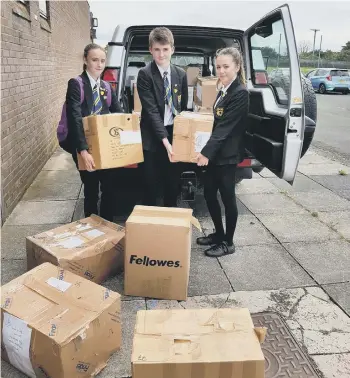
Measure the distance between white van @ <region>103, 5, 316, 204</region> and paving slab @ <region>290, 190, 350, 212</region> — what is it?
1059 mm

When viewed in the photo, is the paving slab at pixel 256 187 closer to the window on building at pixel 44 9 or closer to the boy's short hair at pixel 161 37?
the boy's short hair at pixel 161 37

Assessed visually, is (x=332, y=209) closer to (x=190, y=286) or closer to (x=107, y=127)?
(x=190, y=286)

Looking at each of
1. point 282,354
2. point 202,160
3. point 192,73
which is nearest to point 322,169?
point 192,73

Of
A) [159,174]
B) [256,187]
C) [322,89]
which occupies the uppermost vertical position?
[322,89]

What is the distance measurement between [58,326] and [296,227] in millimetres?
2912

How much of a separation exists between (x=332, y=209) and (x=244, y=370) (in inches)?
139

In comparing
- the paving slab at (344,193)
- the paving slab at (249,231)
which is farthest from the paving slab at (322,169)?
the paving slab at (249,231)

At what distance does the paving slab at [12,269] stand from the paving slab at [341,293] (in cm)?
235

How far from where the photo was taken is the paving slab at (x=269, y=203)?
186 inches

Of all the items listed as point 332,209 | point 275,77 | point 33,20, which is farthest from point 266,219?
point 33,20

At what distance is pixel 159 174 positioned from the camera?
366 cm

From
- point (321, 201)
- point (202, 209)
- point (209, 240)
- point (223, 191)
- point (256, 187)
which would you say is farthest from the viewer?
point (256, 187)

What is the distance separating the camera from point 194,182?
405cm

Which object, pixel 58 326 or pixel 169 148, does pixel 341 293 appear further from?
pixel 58 326
